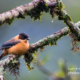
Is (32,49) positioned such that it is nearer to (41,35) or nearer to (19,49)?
(19,49)

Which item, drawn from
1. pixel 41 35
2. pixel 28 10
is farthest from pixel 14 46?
pixel 41 35

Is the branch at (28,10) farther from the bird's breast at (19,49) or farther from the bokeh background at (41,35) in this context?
the bokeh background at (41,35)

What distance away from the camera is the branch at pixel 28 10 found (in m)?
2.27

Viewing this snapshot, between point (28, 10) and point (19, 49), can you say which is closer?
point (28, 10)

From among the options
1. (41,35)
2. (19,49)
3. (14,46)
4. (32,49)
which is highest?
(41,35)

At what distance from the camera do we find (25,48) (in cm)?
335

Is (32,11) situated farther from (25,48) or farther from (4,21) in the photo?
(25,48)

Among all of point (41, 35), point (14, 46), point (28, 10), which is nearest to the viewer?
point (28, 10)

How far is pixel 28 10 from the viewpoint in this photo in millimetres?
2545

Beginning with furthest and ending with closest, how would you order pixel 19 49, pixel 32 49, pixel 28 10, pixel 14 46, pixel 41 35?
pixel 41 35, pixel 14 46, pixel 19 49, pixel 32 49, pixel 28 10

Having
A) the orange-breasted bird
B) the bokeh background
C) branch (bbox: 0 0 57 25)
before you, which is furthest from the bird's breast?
the bokeh background

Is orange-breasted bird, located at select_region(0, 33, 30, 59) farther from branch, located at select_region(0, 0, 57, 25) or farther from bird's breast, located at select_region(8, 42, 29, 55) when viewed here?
branch, located at select_region(0, 0, 57, 25)

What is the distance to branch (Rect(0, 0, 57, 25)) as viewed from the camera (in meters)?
2.27

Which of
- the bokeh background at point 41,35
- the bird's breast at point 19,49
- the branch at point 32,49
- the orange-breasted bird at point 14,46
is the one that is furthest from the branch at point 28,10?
the bokeh background at point 41,35
